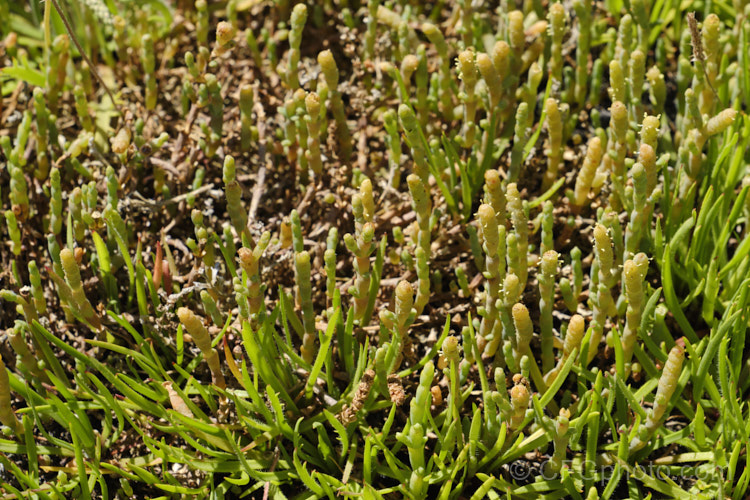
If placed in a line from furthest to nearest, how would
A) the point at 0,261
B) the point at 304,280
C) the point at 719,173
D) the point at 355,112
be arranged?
1. the point at 355,112
2. the point at 0,261
3. the point at 719,173
4. the point at 304,280

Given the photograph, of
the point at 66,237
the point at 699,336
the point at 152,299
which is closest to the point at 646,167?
the point at 699,336

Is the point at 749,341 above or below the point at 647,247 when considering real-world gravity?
below

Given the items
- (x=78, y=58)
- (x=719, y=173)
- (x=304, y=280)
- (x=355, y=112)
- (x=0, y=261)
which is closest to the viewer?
(x=304, y=280)

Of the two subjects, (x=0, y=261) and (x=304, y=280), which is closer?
(x=304, y=280)

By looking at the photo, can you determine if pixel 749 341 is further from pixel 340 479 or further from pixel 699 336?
pixel 340 479

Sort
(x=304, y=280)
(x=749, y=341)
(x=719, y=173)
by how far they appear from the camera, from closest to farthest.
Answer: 1. (x=304, y=280)
2. (x=749, y=341)
3. (x=719, y=173)

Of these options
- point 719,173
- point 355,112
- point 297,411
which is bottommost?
point 297,411

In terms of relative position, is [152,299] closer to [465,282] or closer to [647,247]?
[465,282]

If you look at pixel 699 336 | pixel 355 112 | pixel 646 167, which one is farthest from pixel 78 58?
pixel 699 336

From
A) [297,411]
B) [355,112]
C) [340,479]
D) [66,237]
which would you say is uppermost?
[355,112]
